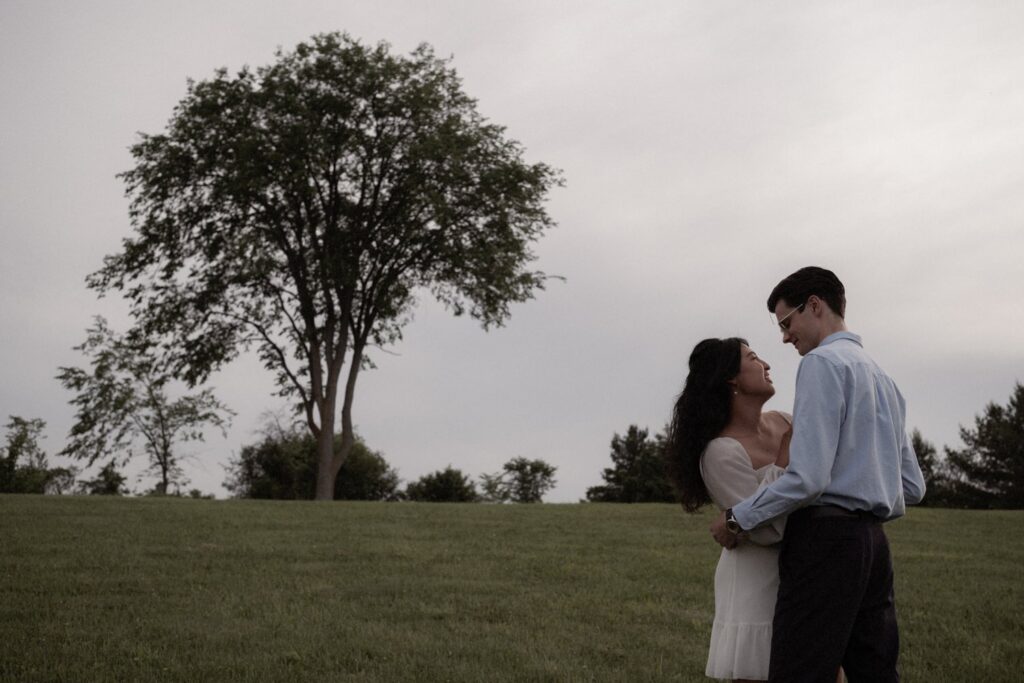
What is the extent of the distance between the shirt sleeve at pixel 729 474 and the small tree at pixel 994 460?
61.2 metres

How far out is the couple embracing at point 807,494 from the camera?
372 cm

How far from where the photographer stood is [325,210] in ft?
109

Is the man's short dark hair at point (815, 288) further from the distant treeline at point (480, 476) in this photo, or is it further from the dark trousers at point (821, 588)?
the distant treeline at point (480, 476)

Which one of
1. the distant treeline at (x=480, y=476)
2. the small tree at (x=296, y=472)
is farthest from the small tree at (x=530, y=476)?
the small tree at (x=296, y=472)

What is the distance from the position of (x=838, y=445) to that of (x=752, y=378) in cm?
60

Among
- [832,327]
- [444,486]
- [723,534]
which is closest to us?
[723,534]

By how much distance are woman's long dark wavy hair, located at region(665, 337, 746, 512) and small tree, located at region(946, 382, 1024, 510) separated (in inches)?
2403

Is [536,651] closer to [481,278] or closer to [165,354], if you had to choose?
[481,278]

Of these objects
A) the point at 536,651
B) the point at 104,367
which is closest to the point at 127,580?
the point at 536,651

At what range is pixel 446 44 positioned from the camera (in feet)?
115

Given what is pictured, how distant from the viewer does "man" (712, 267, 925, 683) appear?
3.71 meters

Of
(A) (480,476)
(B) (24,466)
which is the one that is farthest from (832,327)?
(A) (480,476)

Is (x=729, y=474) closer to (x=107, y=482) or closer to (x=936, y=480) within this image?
(x=107, y=482)

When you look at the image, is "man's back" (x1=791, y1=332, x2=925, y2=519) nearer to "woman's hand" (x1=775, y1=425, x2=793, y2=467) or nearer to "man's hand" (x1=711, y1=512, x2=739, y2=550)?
"woman's hand" (x1=775, y1=425, x2=793, y2=467)
